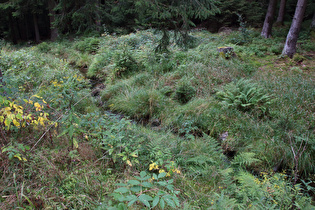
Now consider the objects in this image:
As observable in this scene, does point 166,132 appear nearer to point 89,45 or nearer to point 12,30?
point 89,45

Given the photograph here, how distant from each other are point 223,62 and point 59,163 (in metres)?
6.38

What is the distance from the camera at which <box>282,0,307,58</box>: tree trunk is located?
750 centimetres

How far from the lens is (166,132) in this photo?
4.68 meters

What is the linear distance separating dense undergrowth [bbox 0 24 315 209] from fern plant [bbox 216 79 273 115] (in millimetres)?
29

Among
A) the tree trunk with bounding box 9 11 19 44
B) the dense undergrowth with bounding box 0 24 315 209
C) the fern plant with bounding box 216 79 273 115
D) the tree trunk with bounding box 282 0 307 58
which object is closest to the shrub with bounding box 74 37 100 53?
the dense undergrowth with bounding box 0 24 315 209

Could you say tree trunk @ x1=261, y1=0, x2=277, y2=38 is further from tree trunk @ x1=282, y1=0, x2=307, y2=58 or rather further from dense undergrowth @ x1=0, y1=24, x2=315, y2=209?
tree trunk @ x1=282, y1=0, x2=307, y2=58

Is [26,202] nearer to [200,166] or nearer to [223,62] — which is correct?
[200,166]

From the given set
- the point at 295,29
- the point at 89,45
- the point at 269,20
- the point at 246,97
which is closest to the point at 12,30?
the point at 89,45

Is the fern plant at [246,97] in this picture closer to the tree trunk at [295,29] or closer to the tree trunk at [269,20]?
the tree trunk at [295,29]

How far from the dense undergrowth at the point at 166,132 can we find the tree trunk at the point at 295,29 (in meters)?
0.46

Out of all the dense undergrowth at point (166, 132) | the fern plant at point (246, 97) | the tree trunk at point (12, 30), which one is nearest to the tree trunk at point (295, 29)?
the dense undergrowth at point (166, 132)

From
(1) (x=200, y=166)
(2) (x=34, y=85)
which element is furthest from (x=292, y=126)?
(2) (x=34, y=85)

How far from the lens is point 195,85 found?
244 inches

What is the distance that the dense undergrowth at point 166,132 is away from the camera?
221cm
